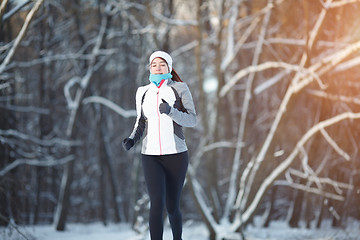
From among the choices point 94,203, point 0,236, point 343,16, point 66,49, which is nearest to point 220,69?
point 343,16

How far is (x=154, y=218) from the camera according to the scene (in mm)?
3037

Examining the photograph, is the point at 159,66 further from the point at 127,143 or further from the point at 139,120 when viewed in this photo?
the point at 127,143

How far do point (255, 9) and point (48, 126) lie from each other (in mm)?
5840

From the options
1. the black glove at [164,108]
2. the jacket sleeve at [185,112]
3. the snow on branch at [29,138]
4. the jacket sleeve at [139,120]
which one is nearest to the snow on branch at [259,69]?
the jacket sleeve at [185,112]

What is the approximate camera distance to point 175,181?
3.10 m

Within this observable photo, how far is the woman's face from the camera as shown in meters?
3.12

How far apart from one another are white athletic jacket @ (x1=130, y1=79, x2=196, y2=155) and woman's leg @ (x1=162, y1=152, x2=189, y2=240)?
58mm

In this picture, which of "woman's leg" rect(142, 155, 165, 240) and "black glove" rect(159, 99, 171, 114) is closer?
"black glove" rect(159, 99, 171, 114)

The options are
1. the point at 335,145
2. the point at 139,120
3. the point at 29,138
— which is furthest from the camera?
the point at 29,138

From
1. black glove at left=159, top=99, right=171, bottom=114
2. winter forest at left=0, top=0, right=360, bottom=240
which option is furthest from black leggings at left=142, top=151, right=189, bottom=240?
winter forest at left=0, top=0, right=360, bottom=240

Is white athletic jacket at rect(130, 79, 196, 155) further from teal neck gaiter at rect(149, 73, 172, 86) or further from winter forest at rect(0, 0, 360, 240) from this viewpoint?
winter forest at rect(0, 0, 360, 240)

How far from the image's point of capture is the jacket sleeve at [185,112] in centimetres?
297

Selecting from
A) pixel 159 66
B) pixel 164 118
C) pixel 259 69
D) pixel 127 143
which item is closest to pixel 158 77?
pixel 159 66

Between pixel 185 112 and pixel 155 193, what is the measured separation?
2.02 ft
